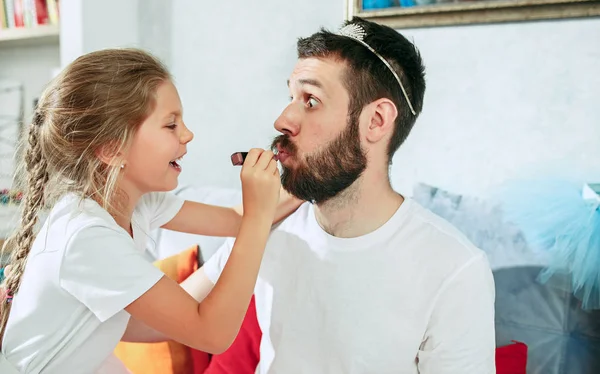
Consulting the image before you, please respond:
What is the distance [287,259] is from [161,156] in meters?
0.38

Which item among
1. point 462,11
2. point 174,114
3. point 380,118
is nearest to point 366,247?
point 380,118

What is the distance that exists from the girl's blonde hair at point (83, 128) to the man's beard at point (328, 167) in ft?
1.05

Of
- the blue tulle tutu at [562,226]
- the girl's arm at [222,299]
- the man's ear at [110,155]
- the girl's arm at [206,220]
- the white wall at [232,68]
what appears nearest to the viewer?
the girl's arm at [222,299]

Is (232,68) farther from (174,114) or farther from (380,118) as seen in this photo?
(380,118)

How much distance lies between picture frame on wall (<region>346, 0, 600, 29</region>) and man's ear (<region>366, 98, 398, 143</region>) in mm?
491

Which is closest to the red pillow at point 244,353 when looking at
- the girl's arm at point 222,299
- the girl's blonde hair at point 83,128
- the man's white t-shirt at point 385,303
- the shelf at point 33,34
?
the man's white t-shirt at point 385,303

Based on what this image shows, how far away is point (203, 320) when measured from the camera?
105 cm

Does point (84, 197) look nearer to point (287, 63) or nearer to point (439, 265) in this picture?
Result: point (439, 265)

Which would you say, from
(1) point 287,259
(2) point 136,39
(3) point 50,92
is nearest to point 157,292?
(1) point 287,259

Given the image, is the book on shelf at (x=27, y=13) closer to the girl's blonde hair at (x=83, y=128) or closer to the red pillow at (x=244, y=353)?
the girl's blonde hair at (x=83, y=128)

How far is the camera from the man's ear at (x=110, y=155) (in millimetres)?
1160

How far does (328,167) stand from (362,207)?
0.12 metres

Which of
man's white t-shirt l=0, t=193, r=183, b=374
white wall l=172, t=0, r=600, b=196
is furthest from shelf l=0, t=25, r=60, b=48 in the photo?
man's white t-shirt l=0, t=193, r=183, b=374

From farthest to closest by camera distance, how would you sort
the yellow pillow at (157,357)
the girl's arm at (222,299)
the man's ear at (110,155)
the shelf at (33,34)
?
the shelf at (33,34) < the yellow pillow at (157,357) < the man's ear at (110,155) < the girl's arm at (222,299)
